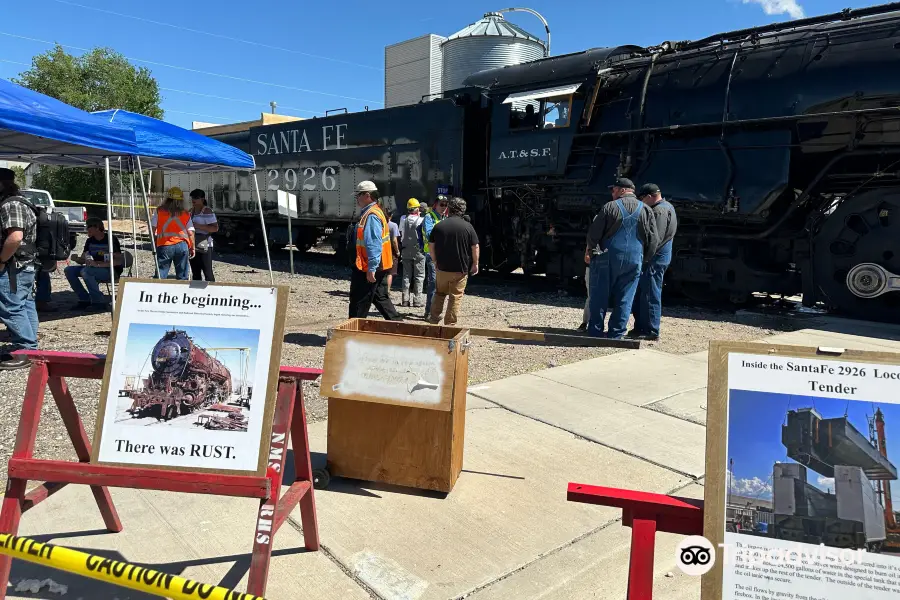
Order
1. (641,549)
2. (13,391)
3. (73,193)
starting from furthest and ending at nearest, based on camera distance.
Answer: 1. (73,193)
2. (13,391)
3. (641,549)

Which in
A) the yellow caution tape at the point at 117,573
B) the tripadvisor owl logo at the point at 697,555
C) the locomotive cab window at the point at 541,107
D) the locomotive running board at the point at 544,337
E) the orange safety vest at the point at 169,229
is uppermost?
the locomotive cab window at the point at 541,107

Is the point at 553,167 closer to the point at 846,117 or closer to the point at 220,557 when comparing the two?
the point at 846,117

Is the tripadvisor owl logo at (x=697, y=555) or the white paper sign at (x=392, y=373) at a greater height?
the white paper sign at (x=392, y=373)

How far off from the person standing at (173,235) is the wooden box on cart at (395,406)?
18.5 feet

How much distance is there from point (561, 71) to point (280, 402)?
9882mm

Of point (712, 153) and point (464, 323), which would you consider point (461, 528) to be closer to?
point (464, 323)

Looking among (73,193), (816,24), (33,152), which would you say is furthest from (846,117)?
(73,193)

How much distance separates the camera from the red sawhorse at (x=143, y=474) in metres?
2.32

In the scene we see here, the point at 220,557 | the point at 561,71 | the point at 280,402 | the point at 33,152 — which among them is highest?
the point at 561,71

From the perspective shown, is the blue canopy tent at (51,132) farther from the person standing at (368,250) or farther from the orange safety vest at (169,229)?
the person standing at (368,250)

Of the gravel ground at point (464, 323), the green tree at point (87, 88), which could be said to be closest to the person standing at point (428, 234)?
the gravel ground at point (464, 323)

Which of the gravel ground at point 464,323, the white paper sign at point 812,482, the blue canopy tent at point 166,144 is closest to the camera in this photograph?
the white paper sign at point 812,482

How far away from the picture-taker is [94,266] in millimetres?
8922

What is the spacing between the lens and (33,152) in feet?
27.3
